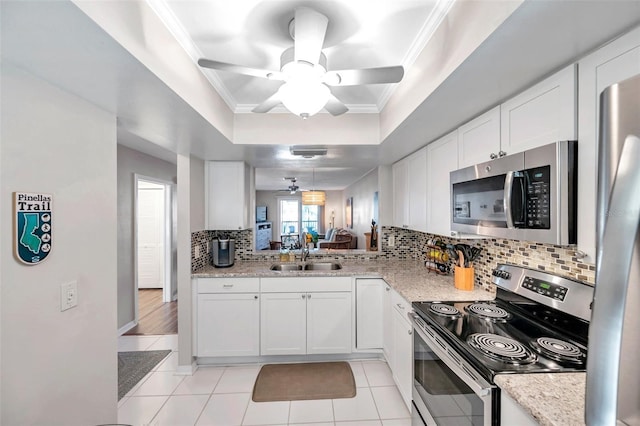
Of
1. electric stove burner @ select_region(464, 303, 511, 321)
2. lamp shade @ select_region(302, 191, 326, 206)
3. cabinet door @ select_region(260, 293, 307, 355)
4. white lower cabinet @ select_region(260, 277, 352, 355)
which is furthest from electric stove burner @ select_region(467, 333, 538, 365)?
lamp shade @ select_region(302, 191, 326, 206)

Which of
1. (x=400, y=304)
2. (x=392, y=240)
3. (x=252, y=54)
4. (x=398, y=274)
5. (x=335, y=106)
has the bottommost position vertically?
(x=400, y=304)

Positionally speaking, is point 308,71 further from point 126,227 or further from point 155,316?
point 155,316

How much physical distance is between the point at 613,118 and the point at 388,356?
2.58 m

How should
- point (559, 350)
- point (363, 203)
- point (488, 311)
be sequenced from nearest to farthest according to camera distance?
point (559, 350) → point (488, 311) → point (363, 203)

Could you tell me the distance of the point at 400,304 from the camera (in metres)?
2.19

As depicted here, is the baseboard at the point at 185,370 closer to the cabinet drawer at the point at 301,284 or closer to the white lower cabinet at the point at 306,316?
the white lower cabinet at the point at 306,316

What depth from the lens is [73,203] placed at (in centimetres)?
141

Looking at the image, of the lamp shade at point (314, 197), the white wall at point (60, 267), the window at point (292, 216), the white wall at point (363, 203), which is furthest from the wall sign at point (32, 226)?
the window at point (292, 216)

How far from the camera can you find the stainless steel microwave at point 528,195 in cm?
110

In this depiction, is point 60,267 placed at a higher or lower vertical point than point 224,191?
lower

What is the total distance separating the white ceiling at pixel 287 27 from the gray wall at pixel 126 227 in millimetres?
2379

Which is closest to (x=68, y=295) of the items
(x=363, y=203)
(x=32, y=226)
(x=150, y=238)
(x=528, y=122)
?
(x=32, y=226)

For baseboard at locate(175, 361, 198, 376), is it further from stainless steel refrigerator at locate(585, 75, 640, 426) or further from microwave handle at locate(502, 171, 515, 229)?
stainless steel refrigerator at locate(585, 75, 640, 426)

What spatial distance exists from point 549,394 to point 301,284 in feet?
6.70
